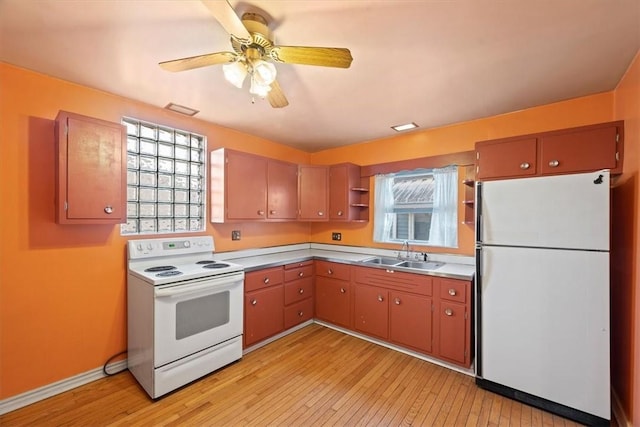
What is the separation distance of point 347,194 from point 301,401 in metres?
2.27

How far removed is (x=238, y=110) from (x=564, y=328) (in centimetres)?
312

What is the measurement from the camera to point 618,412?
6.00 ft

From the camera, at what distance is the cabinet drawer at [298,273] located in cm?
309

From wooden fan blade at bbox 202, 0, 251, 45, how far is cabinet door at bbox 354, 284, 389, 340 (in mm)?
2473

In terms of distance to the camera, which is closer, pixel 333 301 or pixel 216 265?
pixel 216 265

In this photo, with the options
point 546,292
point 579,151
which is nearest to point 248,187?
point 546,292

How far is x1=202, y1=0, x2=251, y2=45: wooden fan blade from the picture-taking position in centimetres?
105

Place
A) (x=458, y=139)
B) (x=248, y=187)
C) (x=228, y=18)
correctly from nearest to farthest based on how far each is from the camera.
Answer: (x=228, y=18)
(x=458, y=139)
(x=248, y=187)

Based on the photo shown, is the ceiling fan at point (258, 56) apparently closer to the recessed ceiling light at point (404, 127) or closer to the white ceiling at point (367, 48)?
the white ceiling at point (367, 48)

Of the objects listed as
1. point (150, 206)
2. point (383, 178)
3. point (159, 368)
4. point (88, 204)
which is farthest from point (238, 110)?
point (159, 368)

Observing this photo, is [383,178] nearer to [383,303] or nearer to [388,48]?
[383,303]

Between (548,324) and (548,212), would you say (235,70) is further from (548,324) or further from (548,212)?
(548,324)

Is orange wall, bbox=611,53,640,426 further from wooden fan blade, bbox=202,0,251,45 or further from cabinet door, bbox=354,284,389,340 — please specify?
wooden fan blade, bbox=202,0,251,45

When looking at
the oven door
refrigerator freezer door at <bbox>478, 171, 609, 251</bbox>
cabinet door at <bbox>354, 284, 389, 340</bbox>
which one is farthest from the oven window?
refrigerator freezer door at <bbox>478, 171, 609, 251</bbox>
